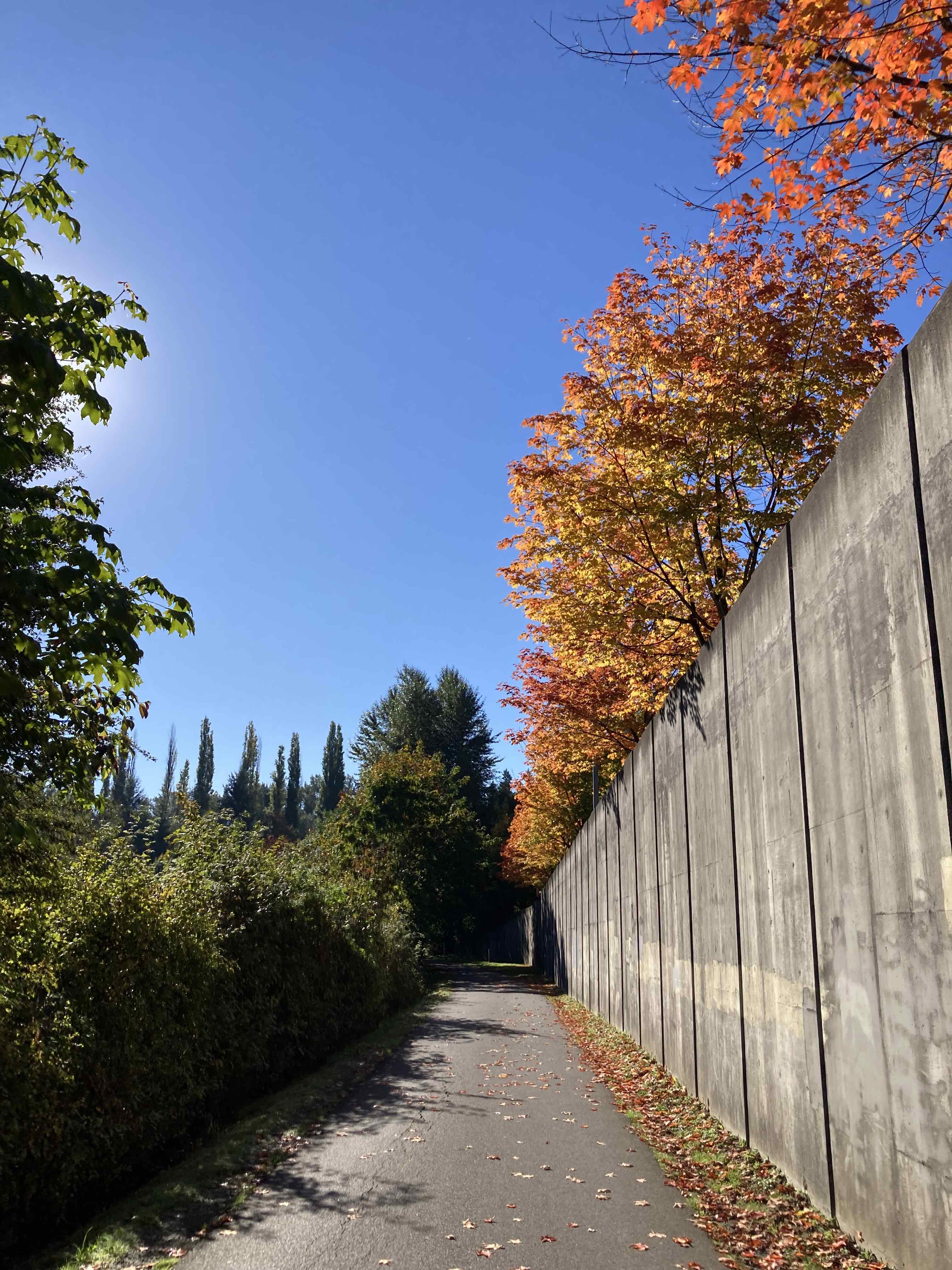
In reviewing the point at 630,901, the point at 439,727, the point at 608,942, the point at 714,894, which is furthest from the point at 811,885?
the point at 439,727

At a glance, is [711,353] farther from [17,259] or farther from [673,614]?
[17,259]

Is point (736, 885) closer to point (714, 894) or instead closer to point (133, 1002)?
point (714, 894)

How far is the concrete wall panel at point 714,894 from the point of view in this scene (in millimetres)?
7344

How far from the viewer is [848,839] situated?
4875 mm

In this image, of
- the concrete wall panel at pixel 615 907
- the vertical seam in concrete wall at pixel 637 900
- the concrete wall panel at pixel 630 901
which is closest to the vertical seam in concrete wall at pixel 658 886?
the vertical seam in concrete wall at pixel 637 900

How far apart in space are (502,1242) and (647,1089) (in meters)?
5.43

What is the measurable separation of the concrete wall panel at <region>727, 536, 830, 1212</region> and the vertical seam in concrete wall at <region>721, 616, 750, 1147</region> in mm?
75

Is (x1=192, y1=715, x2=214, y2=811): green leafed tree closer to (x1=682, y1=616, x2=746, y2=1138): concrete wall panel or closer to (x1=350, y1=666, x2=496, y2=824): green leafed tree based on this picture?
(x1=350, y1=666, x2=496, y2=824): green leafed tree

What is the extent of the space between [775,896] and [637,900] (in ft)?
23.4

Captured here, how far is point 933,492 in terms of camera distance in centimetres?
404

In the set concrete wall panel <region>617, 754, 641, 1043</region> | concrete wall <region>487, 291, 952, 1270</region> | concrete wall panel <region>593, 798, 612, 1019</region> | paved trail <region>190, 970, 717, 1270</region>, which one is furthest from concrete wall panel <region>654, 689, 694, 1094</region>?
concrete wall panel <region>593, 798, 612, 1019</region>

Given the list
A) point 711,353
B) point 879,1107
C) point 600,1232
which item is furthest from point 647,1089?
point 711,353

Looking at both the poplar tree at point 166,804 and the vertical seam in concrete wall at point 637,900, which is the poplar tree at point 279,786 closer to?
the poplar tree at point 166,804

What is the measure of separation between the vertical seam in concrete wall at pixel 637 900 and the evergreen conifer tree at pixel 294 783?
9923cm
